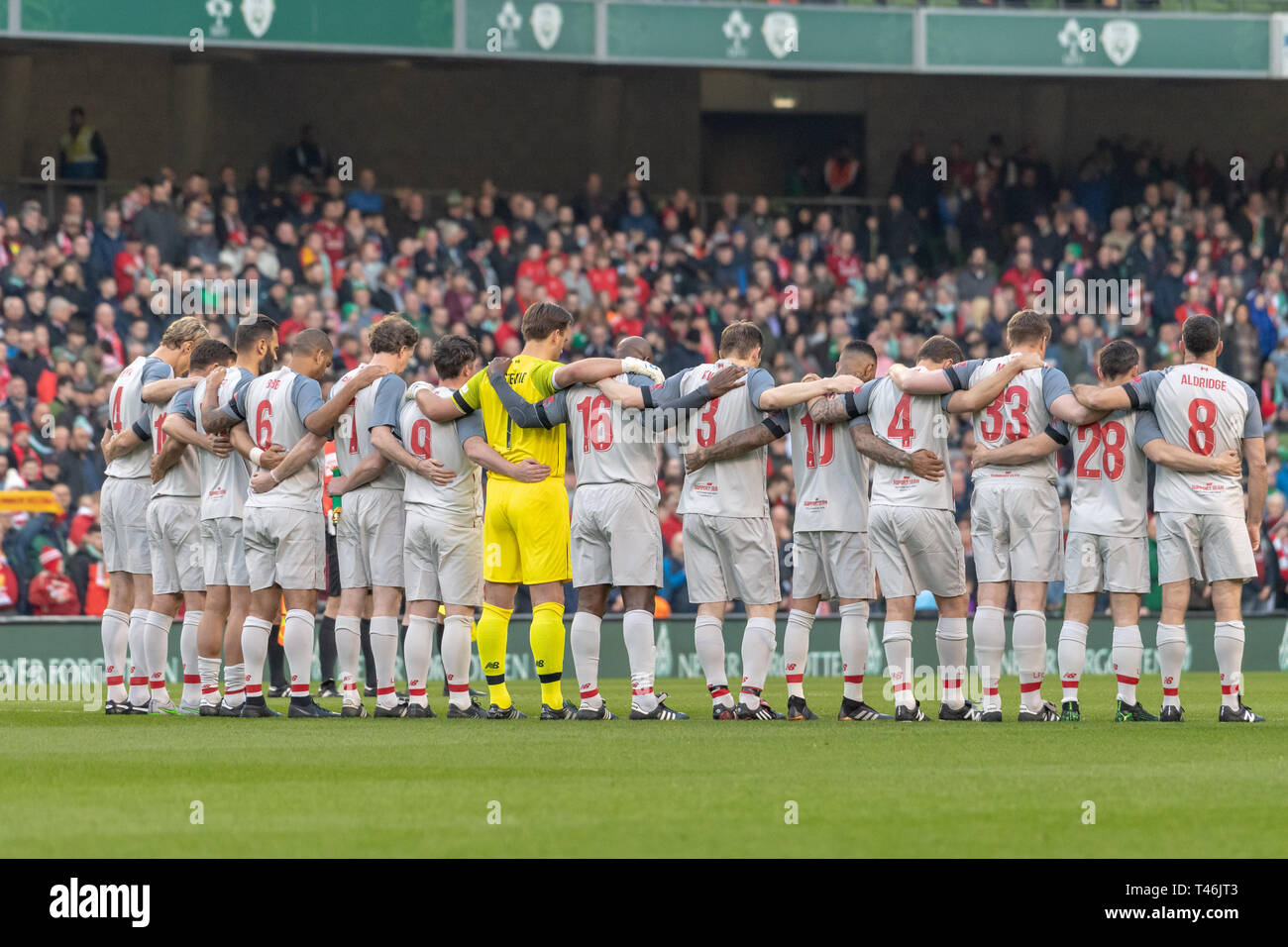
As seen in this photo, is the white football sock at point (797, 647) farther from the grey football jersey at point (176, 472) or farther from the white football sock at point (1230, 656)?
the grey football jersey at point (176, 472)

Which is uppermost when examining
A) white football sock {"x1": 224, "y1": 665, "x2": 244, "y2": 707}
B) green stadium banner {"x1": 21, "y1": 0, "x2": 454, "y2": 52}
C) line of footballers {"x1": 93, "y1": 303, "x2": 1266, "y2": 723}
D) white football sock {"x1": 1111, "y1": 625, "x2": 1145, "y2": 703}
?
green stadium banner {"x1": 21, "y1": 0, "x2": 454, "y2": 52}

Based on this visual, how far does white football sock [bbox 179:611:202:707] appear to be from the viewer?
12.9 meters

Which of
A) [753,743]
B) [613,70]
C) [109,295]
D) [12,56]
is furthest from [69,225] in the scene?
[753,743]

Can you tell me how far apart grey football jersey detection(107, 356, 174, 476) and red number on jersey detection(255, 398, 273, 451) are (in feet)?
3.48

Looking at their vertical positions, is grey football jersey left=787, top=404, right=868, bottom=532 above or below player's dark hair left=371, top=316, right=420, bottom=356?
below

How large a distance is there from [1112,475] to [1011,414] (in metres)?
0.69

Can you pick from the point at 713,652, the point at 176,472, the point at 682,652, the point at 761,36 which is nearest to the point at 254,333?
the point at 176,472

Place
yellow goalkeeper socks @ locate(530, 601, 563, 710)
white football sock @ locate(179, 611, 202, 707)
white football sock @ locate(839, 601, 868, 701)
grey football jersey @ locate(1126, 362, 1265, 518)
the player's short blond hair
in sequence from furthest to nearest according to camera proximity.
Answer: the player's short blond hair
white football sock @ locate(179, 611, 202, 707)
white football sock @ locate(839, 601, 868, 701)
yellow goalkeeper socks @ locate(530, 601, 563, 710)
grey football jersey @ locate(1126, 362, 1265, 518)

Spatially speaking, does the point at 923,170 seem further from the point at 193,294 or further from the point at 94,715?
the point at 94,715

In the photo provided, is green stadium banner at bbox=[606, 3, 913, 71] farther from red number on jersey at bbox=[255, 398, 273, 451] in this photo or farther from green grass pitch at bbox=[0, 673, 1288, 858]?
green grass pitch at bbox=[0, 673, 1288, 858]

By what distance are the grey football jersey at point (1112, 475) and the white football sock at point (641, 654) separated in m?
2.53

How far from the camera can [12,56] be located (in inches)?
1072

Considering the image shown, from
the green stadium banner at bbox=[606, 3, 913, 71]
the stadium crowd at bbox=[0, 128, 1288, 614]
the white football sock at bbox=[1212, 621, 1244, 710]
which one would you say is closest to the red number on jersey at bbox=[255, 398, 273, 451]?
the white football sock at bbox=[1212, 621, 1244, 710]

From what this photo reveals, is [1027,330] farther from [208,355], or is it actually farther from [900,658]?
[208,355]
